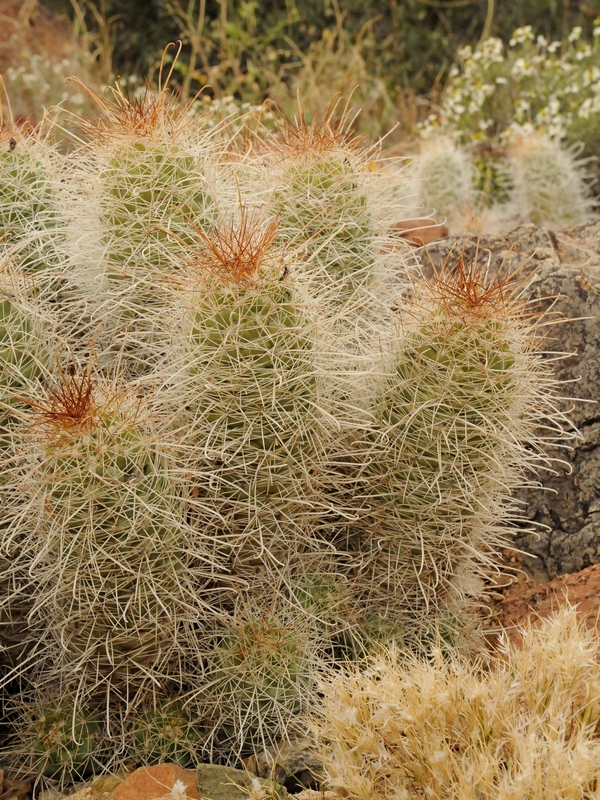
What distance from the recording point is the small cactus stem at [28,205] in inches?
135

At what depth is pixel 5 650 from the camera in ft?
10.5

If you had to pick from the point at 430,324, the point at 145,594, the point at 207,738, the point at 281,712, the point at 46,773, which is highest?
the point at 430,324

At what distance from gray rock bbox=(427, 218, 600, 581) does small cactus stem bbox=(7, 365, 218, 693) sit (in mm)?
1609

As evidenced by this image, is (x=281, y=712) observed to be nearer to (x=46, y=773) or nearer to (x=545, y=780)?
(x=46, y=773)

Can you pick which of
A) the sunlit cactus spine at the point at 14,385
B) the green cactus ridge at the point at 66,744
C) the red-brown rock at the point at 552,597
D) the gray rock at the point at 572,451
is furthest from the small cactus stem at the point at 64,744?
the gray rock at the point at 572,451

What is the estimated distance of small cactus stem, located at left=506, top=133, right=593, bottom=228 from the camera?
6.51 meters

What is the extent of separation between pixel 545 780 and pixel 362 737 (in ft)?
1.46

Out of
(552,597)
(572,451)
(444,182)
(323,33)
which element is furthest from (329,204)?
(323,33)

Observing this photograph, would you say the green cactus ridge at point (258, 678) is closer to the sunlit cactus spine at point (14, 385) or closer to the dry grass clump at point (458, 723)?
the dry grass clump at point (458, 723)

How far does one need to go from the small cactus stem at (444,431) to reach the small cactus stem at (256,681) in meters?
0.40

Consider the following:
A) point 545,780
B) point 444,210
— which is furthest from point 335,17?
point 545,780

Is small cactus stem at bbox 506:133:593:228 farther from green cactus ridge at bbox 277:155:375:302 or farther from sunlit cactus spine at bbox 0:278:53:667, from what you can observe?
sunlit cactus spine at bbox 0:278:53:667

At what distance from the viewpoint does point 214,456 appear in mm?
2730

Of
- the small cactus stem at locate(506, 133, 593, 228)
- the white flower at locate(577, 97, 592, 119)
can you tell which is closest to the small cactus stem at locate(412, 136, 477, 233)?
the small cactus stem at locate(506, 133, 593, 228)
